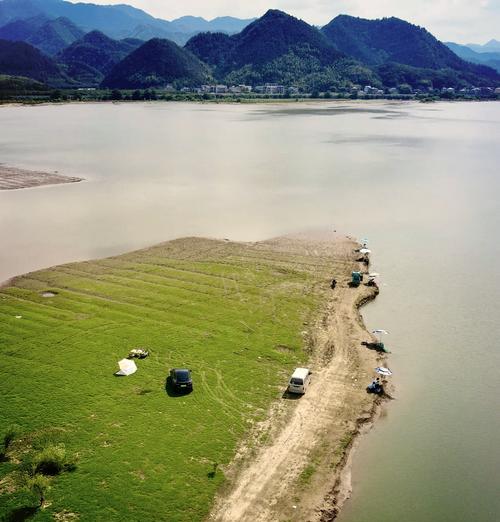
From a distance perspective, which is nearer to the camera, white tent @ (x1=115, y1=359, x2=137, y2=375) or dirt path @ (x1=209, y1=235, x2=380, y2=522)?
dirt path @ (x1=209, y1=235, x2=380, y2=522)

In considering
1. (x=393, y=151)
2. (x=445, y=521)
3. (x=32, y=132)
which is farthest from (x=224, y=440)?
(x=32, y=132)

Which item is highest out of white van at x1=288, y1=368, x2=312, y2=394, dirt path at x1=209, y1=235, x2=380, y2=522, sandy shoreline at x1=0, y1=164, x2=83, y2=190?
sandy shoreline at x1=0, y1=164, x2=83, y2=190

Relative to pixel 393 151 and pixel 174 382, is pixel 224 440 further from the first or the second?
pixel 393 151

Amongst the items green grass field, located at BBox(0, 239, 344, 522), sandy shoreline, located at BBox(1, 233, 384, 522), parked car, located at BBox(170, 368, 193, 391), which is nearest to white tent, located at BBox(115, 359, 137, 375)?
green grass field, located at BBox(0, 239, 344, 522)

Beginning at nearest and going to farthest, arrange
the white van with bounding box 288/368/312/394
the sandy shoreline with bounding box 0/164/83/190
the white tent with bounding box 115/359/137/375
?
the white van with bounding box 288/368/312/394
the white tent with bounding box 115/359/137/375
the sandy shoreline with bounding box 0/164/83/190

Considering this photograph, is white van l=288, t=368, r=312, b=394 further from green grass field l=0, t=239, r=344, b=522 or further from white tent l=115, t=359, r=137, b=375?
white tent l=115, t=359, r=137, b=375

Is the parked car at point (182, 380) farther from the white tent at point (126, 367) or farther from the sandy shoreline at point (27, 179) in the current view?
the sandy shoreline at point (27, 179)
